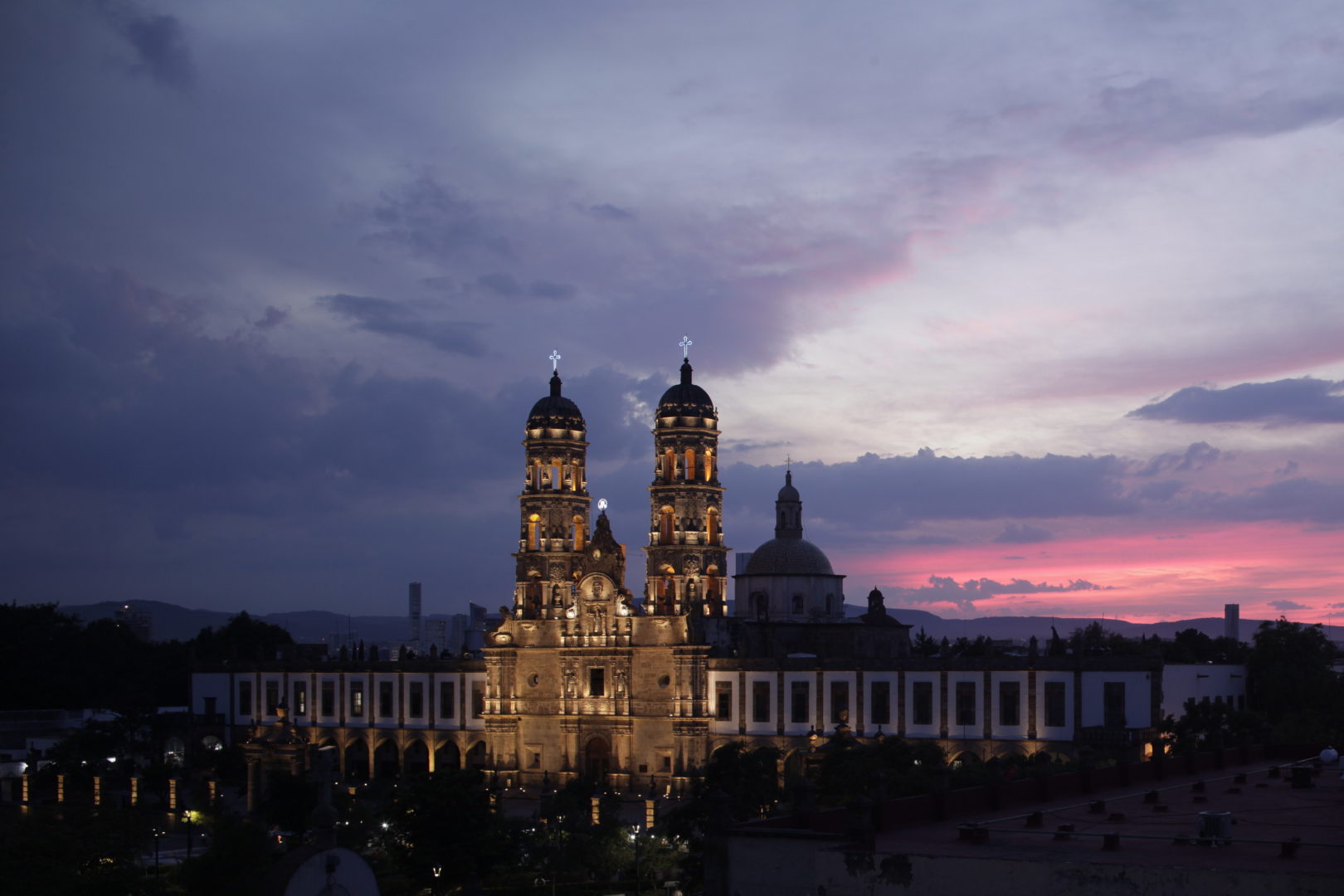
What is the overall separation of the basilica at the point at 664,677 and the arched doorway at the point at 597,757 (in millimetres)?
92

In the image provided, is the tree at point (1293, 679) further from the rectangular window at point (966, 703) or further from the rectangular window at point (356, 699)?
the rectangular window at point (356, 699)

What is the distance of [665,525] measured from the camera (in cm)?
8150

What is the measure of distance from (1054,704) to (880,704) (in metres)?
8.36

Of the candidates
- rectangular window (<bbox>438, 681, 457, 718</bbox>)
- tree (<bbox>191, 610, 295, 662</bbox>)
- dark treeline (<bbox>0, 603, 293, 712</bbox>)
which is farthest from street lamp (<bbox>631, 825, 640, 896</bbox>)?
tree (<bbox>191, 610, 295, 662</bbox>)

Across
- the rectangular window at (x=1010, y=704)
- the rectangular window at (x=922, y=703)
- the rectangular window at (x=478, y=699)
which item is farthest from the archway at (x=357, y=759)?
the rectangular window at (x=1010, y=704)

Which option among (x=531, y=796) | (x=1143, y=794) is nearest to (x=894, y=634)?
(x=531, y=796)

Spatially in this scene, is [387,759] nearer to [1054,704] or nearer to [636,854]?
[1054,704]

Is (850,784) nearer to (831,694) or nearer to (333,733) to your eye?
(831,694)

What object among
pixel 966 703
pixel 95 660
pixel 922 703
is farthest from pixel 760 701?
pixel 95 660

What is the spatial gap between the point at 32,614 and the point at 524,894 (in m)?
66.3

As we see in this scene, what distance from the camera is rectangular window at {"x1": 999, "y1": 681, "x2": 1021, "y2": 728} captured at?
6744 centimetres

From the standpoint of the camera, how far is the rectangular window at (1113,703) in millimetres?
64938

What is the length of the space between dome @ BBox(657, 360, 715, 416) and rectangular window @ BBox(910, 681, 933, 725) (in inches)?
778

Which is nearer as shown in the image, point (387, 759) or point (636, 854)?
point (636, 854)
